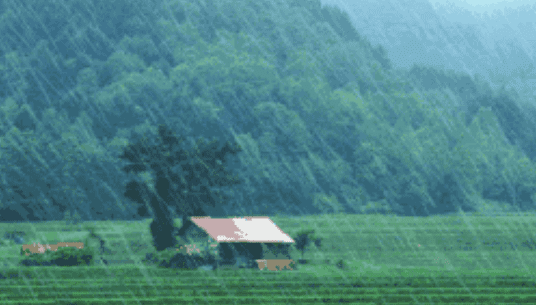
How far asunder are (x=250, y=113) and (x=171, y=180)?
34.3 m

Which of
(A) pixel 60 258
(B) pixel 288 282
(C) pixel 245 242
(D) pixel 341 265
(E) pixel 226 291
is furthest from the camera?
(D) pixel 341 265

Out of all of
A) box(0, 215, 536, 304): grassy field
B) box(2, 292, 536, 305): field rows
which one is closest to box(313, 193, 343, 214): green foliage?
box(0, 215, 536, 304): grassy field

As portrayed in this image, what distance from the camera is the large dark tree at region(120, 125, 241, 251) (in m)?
26.6

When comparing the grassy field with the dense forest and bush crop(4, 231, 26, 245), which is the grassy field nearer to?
bush crop(4, 231, 26, 245)

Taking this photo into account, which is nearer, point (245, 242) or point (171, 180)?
point (245, 242)

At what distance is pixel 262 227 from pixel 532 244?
1814 centimetres

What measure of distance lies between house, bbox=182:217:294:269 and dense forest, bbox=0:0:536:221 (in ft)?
57.2

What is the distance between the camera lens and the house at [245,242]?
75.6 feet

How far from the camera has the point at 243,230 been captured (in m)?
24.0

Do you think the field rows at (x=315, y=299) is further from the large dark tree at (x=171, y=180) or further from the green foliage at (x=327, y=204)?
the green foliage at (x=327, y=204)

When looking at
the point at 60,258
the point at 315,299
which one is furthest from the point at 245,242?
the point at 315,299

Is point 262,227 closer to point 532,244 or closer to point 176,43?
point 532,244

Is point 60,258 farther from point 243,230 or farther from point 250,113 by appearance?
point 250,113

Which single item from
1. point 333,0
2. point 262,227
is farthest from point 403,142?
point 333,0
